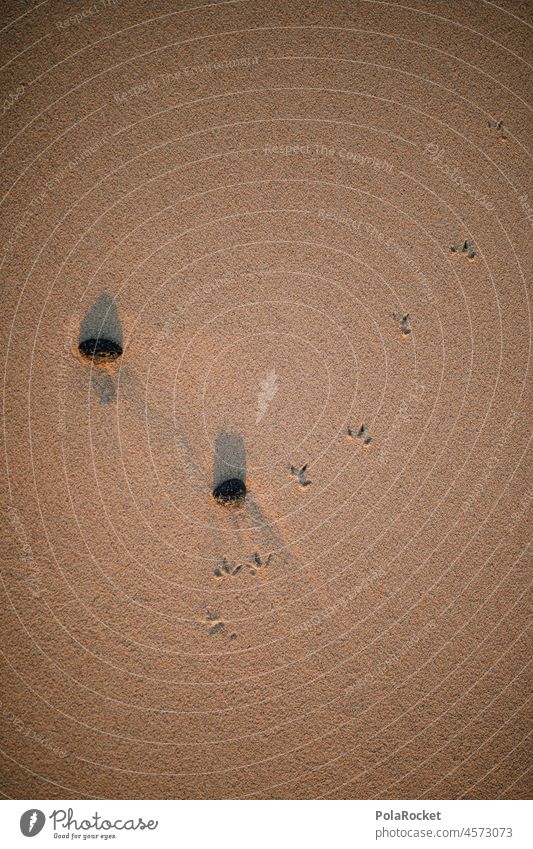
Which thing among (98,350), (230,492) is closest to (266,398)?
(230,492)

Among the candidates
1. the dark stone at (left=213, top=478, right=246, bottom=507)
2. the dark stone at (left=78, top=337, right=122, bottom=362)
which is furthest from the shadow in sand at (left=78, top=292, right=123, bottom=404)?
the dark stone at (left=213, top=478, right=246, bottom=507)

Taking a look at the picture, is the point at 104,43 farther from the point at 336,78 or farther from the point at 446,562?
the point at 446,562

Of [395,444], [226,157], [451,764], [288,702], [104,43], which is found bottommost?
[451,764]

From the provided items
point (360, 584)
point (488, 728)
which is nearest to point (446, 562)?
point (360, 584)

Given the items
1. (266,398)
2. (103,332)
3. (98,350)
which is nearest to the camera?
(98,350)

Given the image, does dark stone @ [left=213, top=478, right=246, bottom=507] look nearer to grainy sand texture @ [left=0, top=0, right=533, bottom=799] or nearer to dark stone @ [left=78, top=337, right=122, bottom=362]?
grainy sand texture @ [left=0, top=0, right=533, bottom=799]

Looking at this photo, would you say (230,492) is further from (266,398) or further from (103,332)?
(103,332)

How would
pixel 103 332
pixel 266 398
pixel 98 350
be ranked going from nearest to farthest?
1. pixel 98 350
2. pixel 103 332
3. pixel 266 398
